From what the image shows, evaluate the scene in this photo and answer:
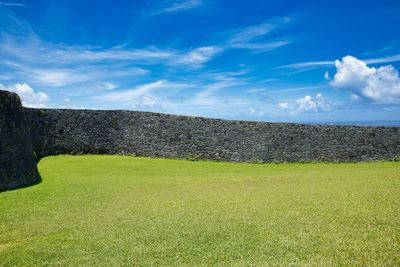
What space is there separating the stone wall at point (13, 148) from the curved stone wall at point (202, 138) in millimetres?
9041

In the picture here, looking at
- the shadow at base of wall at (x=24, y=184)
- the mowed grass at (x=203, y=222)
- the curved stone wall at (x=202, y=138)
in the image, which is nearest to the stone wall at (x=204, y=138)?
the curved stone wall at (x=202, y=138)

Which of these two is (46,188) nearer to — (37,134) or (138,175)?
(138,175)

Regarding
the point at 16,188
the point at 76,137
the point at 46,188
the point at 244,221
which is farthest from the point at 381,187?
the point at 76,137

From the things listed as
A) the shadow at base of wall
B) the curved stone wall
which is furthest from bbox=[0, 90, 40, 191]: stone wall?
the curved stone wall

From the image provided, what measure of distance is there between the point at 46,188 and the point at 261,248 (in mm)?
10886

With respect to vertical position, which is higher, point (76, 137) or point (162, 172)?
point (76, 137)

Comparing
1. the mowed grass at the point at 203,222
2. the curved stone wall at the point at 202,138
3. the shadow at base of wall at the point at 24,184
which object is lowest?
the mowed grass at the point at 203,222

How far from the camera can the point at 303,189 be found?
15.5 m

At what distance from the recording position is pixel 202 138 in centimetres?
2870

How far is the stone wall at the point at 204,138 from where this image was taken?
2797cm

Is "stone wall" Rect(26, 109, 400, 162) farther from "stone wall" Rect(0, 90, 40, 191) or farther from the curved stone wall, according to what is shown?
"stone wall" Rect(0, 90, 40, 191)

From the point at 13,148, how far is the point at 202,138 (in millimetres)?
14199

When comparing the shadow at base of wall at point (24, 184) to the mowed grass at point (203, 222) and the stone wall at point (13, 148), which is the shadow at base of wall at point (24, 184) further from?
the mowed grass at point (203, 222)

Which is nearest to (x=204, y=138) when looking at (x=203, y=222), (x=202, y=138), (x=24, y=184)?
(x=202, y=138)
